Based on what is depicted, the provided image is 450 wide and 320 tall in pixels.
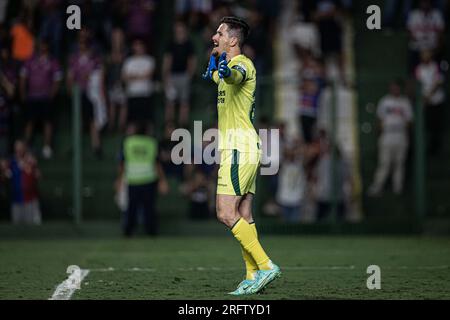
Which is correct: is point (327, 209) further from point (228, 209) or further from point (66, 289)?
point (228, 209)

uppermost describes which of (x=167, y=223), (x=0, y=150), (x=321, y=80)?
(x=321, y=80)

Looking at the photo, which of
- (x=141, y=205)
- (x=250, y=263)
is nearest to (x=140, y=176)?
(x=141, y=205)

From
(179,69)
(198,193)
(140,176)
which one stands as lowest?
(198,193)

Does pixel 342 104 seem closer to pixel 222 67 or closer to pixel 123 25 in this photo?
pixel 123 25

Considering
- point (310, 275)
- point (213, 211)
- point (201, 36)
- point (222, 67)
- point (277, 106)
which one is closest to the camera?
point (222, 67)

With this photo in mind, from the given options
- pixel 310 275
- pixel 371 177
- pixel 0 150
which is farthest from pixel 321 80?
pixel 310 275

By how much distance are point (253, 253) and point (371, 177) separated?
9.27 meters

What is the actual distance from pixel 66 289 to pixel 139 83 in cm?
928

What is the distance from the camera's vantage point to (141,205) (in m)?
18.6

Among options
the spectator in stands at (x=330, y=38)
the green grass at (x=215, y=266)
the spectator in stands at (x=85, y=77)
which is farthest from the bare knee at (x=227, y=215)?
the spectator in stands at (x=330, y=38)

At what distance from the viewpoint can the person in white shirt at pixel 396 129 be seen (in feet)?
63.1

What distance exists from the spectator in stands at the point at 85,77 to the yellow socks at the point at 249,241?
987 cm

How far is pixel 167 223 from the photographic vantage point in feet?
62.8

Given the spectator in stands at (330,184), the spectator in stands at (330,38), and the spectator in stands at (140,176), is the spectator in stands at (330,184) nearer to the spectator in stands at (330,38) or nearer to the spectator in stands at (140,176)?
the spectator in stands at (330,38)
